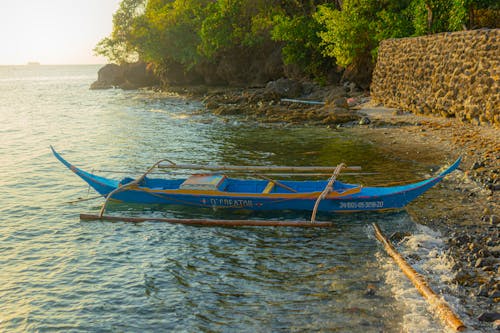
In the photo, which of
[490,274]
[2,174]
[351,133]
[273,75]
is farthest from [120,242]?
[273,75]

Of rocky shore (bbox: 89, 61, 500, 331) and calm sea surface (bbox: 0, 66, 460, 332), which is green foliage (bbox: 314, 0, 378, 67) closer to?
rocky shore (bbox: 89, 61, 500, 331)

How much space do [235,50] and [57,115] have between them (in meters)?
21.7

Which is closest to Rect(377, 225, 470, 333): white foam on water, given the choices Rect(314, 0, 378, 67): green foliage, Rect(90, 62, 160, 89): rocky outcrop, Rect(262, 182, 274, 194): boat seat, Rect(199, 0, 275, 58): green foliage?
Rect(262, 182, 274, 194): boat seat

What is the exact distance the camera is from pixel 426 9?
93.5 ft

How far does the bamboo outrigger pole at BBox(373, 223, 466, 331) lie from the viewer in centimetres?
771

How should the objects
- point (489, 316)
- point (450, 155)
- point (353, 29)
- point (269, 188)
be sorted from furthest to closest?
point (353, 29)
point (450, 155)
point (269, 188)
point (489, 316)

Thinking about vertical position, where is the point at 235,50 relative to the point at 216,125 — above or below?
above

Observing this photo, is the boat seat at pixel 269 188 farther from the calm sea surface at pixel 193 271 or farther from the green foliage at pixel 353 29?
the green foliage at pixel 353 29

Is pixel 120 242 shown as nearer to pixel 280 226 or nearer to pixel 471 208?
pixel 280 226

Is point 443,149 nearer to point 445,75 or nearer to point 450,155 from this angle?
point 450,155

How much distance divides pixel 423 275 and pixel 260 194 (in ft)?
17.2

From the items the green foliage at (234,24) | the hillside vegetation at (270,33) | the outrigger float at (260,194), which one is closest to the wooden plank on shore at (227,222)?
the outrigger float at (260,194)

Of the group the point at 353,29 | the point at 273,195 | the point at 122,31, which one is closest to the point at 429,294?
the point at 273,195

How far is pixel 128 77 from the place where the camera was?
7350 cm
